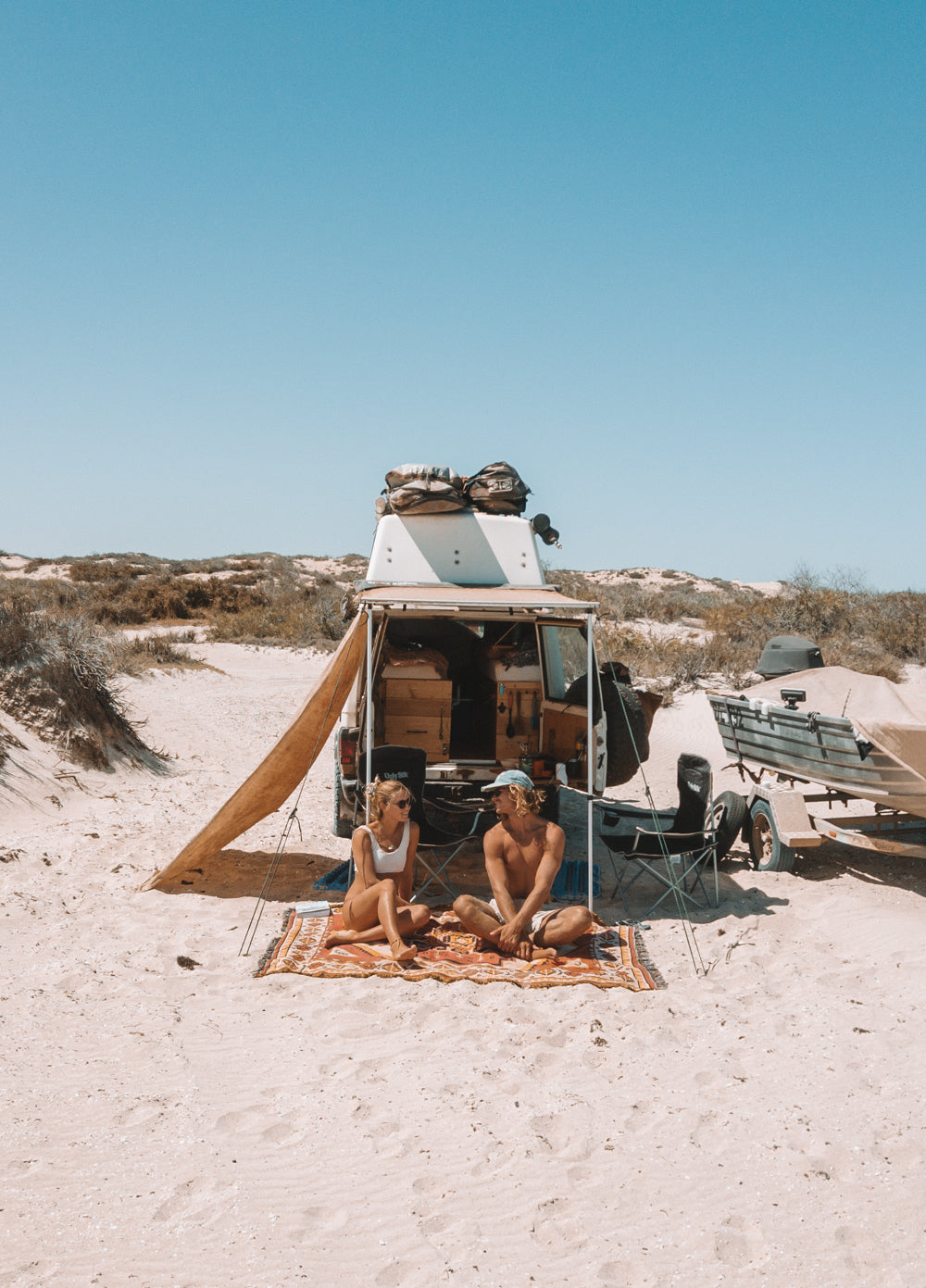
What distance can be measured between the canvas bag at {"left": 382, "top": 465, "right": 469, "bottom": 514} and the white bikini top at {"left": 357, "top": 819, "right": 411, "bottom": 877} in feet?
10.1

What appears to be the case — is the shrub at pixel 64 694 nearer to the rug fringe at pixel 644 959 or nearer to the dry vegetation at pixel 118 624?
the dry vegetation at pixel 118 624

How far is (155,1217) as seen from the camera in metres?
3.14

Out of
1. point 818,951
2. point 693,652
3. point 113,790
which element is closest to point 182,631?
point 693,652

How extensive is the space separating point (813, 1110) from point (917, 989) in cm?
169

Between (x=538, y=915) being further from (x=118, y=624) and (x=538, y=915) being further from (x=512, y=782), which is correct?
(x=118, y=624)

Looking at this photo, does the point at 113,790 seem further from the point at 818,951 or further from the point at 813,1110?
the point at 813,1110

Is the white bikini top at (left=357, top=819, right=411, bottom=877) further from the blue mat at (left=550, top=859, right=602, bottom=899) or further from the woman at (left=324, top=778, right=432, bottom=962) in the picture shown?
the blue mat at (left=550, top=859, right=602, bottom=899)

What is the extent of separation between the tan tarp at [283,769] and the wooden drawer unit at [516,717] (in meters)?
1.85

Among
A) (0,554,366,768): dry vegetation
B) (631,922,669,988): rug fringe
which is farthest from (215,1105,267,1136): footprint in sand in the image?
(0,554,366,768): dry vegetation

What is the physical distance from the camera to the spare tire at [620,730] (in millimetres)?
7582

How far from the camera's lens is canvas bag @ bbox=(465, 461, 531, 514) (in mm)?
8273

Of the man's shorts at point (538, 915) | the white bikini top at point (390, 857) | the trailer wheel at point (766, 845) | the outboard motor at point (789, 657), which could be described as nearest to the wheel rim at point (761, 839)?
the trailer wheel at point (766, 845)

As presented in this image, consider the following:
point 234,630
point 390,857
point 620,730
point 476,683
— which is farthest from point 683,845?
point 234,630

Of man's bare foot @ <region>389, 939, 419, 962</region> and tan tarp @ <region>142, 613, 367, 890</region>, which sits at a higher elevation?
tan tarp @ <region>142, 613, 367, 890</region>
